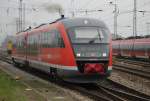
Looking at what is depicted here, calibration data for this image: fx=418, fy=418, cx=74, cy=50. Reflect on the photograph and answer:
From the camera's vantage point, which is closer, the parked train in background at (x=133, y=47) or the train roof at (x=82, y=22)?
the train roof at (x=82, y=22)

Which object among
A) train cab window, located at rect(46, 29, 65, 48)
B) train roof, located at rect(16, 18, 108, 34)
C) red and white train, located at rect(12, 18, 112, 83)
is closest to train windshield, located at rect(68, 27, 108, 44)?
red and white train, located at rect(12, 18, 112, 83)

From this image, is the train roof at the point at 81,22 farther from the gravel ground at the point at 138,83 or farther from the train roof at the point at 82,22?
the gravel ground at the point at 138,83

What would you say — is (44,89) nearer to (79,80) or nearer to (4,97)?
(79,80)

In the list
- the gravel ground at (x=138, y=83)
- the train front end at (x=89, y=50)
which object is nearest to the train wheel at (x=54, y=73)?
the train front end at (x=89, y=50)

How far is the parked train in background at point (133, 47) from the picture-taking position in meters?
42.2

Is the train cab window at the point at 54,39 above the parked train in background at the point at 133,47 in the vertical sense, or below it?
above

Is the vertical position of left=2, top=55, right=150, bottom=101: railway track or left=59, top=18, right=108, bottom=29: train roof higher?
left=59, top=18, right=108, bottom=29: train roof

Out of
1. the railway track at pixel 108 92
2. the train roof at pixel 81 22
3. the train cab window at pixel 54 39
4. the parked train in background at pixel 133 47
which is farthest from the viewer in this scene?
the parked train in background at pixel 133 47

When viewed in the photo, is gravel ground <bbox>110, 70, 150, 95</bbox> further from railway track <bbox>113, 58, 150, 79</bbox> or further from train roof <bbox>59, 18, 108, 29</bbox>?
train roof <bbox>59, 18, 108, 29</bbox>

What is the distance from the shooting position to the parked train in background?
139ft

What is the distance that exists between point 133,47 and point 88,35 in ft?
99.0

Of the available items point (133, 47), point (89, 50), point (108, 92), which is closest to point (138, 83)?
point (89, 50)

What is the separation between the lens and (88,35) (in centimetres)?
1811

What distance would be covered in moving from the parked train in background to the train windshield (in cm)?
2334
